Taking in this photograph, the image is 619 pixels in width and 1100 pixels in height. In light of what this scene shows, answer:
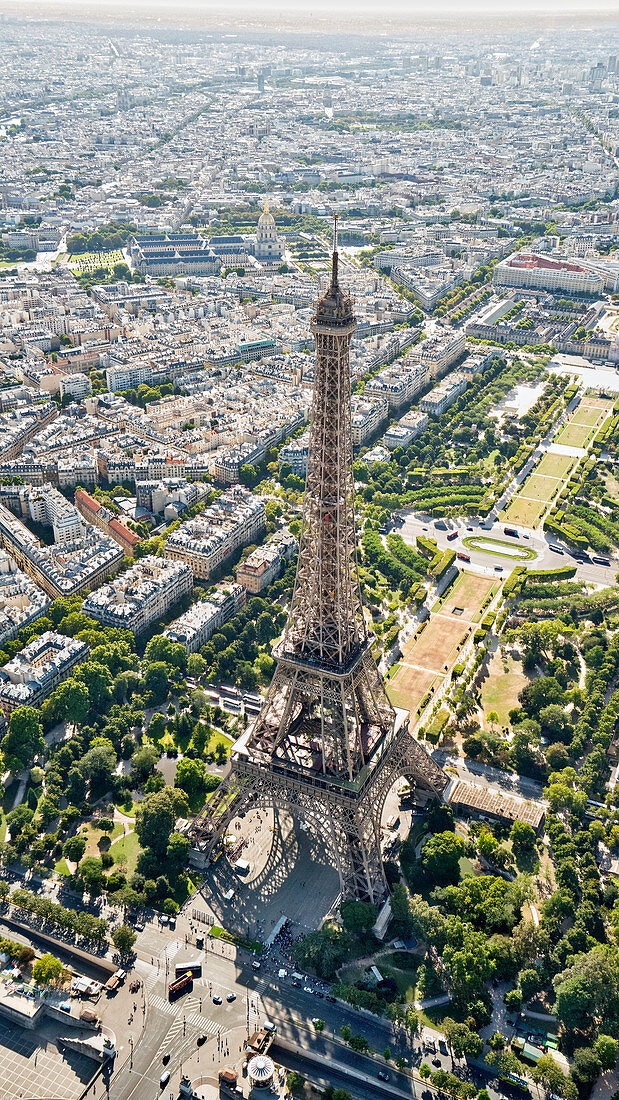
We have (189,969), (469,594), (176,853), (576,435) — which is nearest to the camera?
(189,969)

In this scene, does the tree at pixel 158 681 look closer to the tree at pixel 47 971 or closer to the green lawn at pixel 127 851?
the green lawn at pixel 127 851

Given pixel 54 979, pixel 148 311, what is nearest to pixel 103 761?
pixel 54 979

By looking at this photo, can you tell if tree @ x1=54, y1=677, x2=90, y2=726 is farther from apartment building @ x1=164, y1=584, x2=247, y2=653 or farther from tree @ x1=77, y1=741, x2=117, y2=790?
apartment building @ x1=164, y1=584, x2=247, y2=653

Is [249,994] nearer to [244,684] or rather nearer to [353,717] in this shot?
[353,717]

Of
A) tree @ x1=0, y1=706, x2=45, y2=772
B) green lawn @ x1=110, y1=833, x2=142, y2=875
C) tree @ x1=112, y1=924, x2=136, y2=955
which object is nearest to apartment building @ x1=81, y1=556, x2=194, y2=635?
tree @ x1=0, y1=706, x2=45, y2=772

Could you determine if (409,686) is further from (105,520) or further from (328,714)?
(105,520)

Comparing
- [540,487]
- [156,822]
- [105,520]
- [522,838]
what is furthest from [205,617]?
[540,487]

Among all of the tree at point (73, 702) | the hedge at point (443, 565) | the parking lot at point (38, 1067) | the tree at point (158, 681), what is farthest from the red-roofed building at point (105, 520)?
the parking lot at point (38, 1067)
